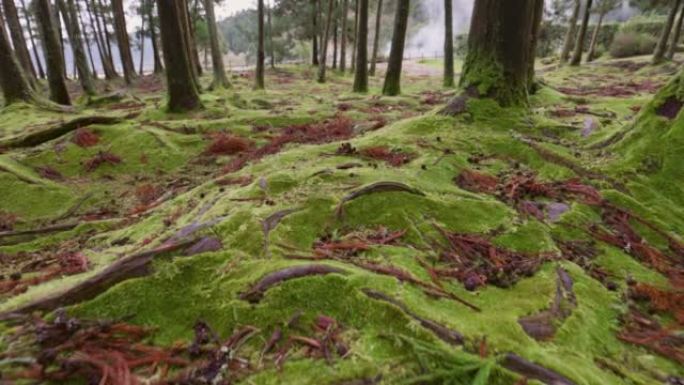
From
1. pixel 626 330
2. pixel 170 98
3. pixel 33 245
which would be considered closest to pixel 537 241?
pixel 626 330

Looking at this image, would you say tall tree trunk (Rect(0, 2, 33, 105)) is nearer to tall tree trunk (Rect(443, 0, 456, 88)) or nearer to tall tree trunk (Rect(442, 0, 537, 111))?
tall tree trunk (Rect(442, 0, 537, 111))

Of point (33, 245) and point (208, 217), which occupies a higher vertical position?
point (208, 217)

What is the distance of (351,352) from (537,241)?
2331 millimetres

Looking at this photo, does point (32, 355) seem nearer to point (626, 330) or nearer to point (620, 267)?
point (626, 330)

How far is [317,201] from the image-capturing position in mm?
4039

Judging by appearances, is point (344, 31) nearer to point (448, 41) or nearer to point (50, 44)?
point (448, 41)

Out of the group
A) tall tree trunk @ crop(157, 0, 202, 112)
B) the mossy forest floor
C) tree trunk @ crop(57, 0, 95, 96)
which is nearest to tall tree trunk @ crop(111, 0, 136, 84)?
tree trunk @ crop(57, 0, 95, 96)

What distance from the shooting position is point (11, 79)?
11266 millimetres

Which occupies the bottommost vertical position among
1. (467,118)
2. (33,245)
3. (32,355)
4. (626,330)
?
(33,245)

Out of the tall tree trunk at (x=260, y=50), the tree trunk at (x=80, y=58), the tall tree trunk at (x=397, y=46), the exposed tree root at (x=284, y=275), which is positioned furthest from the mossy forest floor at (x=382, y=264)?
the tall tree trunk at (x=260, y=50)

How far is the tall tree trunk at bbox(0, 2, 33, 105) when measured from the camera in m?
10.8

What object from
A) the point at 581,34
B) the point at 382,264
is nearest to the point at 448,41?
the point at 581,34

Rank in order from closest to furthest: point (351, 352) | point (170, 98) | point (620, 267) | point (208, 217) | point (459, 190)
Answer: point (351, 352), point (620, 267), point (208, 217), point (459, 190), point (170, 98)

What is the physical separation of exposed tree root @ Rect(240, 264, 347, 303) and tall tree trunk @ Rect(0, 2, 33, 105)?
1217 cm
